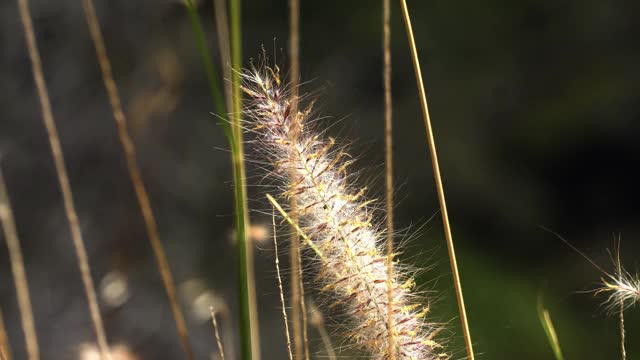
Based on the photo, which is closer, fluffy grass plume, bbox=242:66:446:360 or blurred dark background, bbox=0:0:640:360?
fluffy grass plume, bbox=242:66:446:360

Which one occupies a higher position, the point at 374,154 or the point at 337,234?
the point at 374,154

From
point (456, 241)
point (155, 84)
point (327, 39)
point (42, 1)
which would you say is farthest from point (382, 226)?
point (42, 1)

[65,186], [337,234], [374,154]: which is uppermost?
[374,154]

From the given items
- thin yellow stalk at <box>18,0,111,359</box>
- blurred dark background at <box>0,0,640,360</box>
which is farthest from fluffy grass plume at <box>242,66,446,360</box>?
blurred dark background at <box>0,0,640,360</box>

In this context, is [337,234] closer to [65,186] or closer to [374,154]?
[65,186]

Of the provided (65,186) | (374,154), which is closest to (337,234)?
(65,186)

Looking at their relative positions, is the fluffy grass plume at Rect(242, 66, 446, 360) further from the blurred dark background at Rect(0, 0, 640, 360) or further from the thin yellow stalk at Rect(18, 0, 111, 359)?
the blurred dark background at Rect(0, 0, 640, 360)

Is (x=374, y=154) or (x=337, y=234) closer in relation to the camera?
(x=337, y=234)
